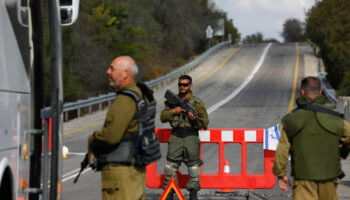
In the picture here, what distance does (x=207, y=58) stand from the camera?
65625 mm

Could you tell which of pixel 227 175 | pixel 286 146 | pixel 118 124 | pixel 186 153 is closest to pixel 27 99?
pixel 118 124

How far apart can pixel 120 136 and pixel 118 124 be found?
4.0 inches

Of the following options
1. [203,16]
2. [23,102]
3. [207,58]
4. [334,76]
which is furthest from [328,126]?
[203,16]

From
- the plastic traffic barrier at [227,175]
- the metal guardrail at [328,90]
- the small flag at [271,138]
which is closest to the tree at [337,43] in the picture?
the metal guardrail at [328,90]

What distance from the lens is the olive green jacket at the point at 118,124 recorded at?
525 cm

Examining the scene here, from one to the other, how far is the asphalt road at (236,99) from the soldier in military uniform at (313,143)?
4552 millimetres

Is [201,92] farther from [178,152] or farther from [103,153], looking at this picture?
[103,153]

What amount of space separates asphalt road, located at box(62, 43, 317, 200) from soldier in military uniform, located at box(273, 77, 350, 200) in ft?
14.9

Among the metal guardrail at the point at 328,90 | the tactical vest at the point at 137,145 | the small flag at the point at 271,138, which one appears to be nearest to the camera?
the tactical vest at the point at 137,145

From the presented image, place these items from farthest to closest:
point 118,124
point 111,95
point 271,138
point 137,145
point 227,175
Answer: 1. point 111,95
2. point 227,175
3. point 271,138
4. point 137,145
5. point 118,124

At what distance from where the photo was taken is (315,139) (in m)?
5.91

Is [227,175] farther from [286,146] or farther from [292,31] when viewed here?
[292,31]

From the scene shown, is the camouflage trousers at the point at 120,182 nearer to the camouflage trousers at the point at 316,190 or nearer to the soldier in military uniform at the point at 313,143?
the soldier in military uniform at the point at 313,143

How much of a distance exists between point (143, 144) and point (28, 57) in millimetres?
1304
